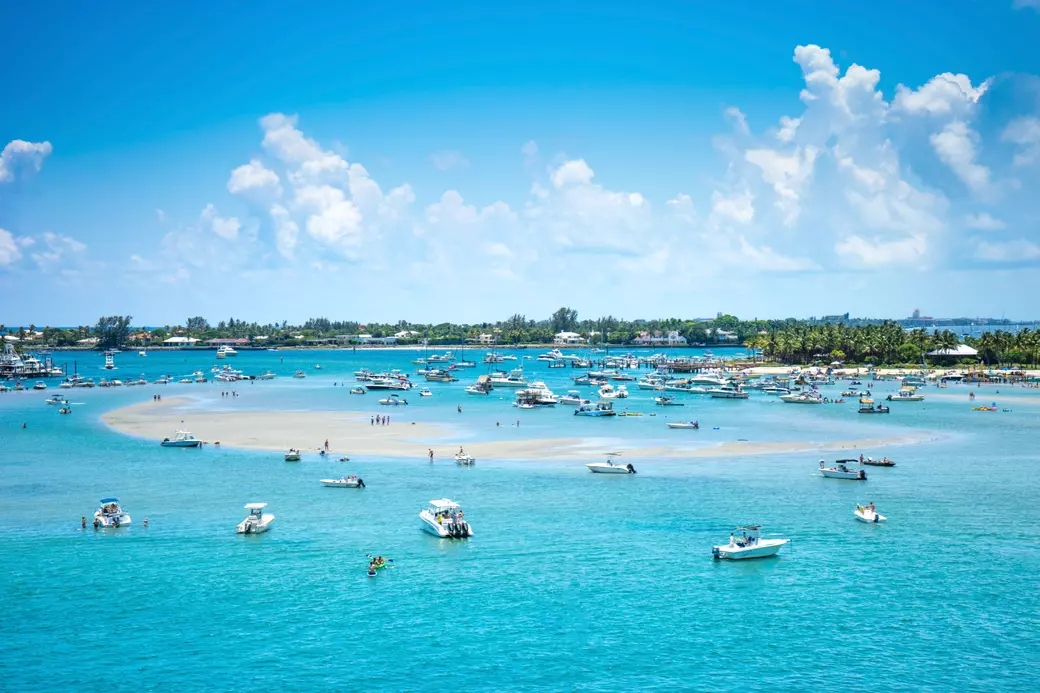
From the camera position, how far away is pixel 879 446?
3967 inches

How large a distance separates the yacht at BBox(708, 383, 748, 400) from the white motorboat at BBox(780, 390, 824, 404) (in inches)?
496

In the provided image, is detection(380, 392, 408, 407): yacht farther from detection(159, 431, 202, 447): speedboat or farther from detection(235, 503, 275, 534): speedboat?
detection(235, 503, 275, 534): speedboat

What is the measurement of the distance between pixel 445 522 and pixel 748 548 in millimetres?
19776

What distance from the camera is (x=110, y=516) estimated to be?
60.9 m

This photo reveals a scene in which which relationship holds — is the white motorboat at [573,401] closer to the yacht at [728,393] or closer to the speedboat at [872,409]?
the yacht at [728,393]

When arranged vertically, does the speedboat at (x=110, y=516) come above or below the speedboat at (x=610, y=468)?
below

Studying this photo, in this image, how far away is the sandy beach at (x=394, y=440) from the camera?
→ 3816 inches

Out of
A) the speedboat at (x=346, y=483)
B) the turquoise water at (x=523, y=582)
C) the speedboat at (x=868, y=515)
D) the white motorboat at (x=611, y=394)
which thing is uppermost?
the white motorboat at (x=611, y=394)

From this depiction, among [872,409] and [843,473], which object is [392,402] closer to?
[872,409]

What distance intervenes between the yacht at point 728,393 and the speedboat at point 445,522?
404ft

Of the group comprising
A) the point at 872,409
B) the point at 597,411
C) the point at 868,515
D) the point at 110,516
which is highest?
the point at 872,409

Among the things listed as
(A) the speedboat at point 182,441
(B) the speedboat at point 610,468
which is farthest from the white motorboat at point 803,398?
(A) the speedboat at point 182,441

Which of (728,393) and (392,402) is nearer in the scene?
(392,402)

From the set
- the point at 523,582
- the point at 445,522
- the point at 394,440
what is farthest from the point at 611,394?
the point at 523,582
